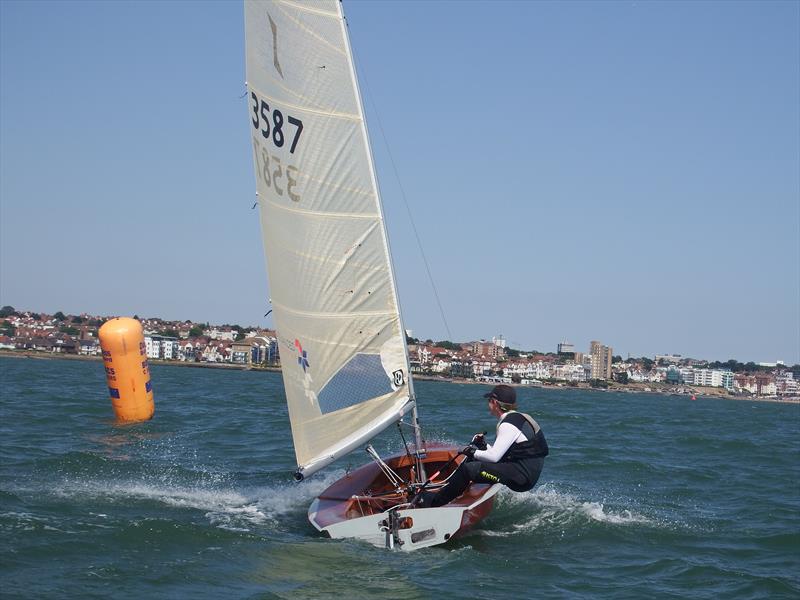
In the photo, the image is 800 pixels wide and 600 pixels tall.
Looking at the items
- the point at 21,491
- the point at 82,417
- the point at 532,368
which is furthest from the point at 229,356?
the point at 21,491

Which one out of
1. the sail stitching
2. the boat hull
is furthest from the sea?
the sail stitching

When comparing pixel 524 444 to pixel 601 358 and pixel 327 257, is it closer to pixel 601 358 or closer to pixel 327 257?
pixel 327 257

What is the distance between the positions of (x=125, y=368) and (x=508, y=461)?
34.4 feet

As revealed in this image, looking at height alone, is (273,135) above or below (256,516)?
above

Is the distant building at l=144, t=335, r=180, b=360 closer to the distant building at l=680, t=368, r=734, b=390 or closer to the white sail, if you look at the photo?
the distant building at l=680, t=368, r=734, b=390

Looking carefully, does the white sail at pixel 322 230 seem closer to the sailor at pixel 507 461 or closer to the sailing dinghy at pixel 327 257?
the sailing dinghy at pixel 327 257

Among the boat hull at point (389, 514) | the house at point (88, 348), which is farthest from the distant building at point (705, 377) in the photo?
the boat hull at point (389, 514)

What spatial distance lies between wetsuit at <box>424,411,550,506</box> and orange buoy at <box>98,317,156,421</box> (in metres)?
10.1

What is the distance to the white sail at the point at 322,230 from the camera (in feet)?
27.6

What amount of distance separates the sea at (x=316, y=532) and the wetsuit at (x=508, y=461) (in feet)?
1.87

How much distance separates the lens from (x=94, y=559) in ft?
23.0

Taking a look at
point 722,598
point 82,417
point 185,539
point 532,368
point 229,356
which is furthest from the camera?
point 532,368

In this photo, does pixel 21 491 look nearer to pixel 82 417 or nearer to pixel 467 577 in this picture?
pixel 467 577

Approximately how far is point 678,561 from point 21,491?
6.33 meters
